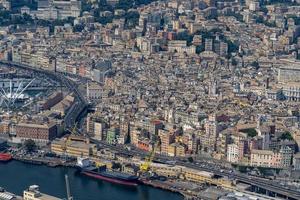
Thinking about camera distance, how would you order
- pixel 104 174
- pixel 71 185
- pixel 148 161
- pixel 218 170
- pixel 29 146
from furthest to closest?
pixel 29 146 → pixel 148 161 → pixel 218 170 → pixel 104 174 → pixel 71 185

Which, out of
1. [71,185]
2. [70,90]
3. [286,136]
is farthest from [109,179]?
[70,90]

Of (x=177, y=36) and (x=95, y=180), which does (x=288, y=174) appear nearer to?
(x=95, y=180)

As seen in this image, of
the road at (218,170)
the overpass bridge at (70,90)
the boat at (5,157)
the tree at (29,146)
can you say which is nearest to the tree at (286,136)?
the road at (218,170)

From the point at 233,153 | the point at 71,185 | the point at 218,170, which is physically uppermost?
the point at 233,153

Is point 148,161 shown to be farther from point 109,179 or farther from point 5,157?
point 5,157

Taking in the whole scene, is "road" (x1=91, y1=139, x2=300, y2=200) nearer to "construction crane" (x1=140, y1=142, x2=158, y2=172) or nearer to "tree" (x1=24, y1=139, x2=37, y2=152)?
"construction crane" (x1=140, y1=142, x2=158, y2=172)

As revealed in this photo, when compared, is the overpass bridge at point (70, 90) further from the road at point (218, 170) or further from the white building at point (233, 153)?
the white building at point (233, 153)

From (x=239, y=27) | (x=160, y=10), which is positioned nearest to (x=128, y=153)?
(x=239, y=27)
